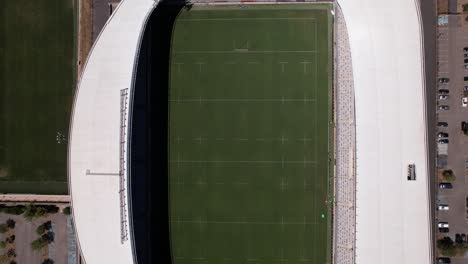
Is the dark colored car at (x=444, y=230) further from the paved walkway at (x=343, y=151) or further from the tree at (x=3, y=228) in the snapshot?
the tree at (x=3, y=228)

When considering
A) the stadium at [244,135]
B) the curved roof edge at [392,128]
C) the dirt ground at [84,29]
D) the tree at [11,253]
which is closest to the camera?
the curved roof edge at [392,128]

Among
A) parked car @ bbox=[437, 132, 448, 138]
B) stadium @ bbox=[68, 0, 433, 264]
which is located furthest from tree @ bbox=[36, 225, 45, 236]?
parked car @ bbox=[437, 132, 448, 138]

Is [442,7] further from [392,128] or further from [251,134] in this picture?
[251,134]

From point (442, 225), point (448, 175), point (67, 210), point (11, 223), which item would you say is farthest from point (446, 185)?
point (11, 223)

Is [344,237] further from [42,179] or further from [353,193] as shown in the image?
[42,179]

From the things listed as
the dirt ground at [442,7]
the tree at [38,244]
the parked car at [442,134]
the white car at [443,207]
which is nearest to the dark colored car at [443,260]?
the white car at [443,207]

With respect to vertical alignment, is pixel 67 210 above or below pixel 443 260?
above
